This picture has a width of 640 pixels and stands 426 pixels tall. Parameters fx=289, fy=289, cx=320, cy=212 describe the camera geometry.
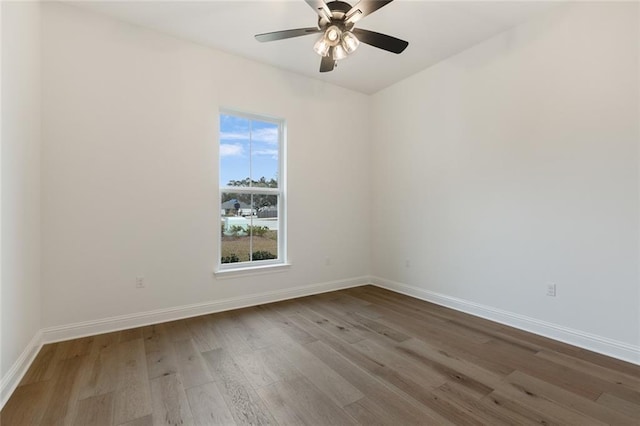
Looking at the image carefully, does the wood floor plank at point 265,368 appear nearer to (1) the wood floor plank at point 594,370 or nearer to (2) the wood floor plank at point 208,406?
(2) the wood floor plank at point 208,406

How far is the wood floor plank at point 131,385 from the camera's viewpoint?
5.32 feet

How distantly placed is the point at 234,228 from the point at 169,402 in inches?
80.3

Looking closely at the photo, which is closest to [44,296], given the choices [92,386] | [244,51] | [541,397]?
[92,386]

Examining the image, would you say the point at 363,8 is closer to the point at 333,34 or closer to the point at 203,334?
the point at 333,34

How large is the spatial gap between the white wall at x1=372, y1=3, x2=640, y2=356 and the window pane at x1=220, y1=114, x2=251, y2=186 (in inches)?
85.7

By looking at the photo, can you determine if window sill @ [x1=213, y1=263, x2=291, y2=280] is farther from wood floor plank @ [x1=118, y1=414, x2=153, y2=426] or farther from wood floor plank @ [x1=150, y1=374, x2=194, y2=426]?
wood floor plank @ [x1=118, y1=414, x2=153, y2=426]

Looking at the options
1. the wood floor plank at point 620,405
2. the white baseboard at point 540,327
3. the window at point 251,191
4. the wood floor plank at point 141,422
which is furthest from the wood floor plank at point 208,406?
the white baseboard at point 540,327

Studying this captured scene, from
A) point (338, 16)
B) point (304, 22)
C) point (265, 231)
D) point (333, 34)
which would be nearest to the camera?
point (338, 16)

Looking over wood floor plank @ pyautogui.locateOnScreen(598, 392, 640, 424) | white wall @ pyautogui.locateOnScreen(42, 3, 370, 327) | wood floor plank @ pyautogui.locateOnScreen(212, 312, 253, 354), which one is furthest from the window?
wood floor plank @ pyautogui.locateOnScreen(598, 392, 640, 424)

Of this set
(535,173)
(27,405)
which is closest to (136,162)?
(27,405)

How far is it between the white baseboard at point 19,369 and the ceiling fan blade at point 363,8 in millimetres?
3234

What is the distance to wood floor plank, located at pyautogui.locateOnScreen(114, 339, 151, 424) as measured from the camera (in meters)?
1.62

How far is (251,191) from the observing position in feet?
11.9

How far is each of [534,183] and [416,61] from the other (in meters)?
1.97
